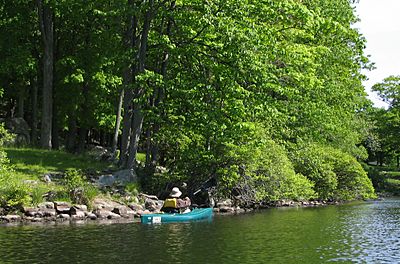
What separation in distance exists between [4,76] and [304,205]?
71.0 ft

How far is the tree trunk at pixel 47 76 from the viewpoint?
32156 mm

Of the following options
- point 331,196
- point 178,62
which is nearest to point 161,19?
point 178,62

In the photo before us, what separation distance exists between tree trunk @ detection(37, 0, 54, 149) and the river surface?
42.2ft

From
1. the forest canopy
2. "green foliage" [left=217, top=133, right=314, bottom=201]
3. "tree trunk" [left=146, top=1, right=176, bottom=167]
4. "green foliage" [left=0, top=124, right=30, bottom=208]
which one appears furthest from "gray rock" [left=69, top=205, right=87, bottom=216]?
"green foliage" [left=217, top=133, right=314, bottom=201]

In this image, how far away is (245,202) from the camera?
2944 centimetres

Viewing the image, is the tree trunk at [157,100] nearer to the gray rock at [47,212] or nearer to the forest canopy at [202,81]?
the forest canopy at [202,81]

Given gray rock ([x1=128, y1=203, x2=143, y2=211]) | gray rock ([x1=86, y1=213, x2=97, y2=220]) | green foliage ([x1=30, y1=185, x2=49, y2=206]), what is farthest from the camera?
gray rock ([x1=128, y1=203, x2=143, y2=211])

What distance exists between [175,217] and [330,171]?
17.0m

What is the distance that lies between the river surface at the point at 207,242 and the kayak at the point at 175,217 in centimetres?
59

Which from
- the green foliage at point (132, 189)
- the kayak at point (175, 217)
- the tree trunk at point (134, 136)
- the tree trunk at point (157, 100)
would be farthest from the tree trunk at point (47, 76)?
the kayak at point (175, 217)

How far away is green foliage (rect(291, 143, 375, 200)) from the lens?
118 ft

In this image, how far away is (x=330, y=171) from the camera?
36312 mm

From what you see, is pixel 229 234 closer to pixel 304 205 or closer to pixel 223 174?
pixel 223 174

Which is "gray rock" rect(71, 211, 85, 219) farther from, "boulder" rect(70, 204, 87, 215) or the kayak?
the kayak
